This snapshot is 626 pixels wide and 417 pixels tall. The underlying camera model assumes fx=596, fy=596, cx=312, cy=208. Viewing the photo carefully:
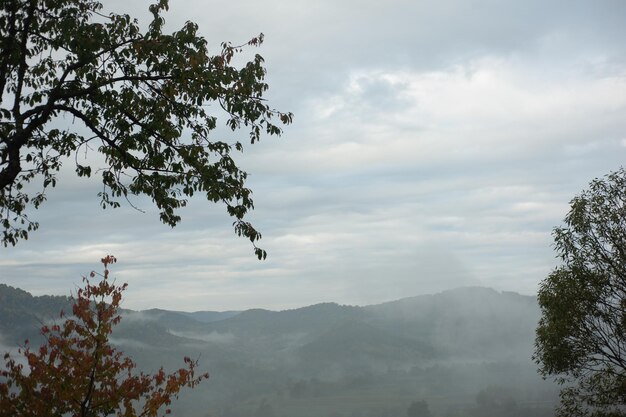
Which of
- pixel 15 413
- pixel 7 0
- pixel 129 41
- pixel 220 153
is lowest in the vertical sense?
pixel 15 413

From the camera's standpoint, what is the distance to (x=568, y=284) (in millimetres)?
28109

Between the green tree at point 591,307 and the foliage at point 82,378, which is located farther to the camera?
the green tree at point 591,307

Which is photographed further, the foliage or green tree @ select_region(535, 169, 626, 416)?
green tree @ select_region(535, 169, 626, 416)

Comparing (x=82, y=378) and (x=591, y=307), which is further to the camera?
(x=591, y=307)

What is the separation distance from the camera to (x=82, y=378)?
13445 mm

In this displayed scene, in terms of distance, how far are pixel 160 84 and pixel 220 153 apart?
2.53 metres

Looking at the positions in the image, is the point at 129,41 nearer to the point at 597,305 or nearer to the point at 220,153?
the point at 220,153

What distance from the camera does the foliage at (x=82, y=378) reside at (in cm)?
1312

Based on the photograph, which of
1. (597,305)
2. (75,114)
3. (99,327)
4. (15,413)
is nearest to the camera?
(15,413)

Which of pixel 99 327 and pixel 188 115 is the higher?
pixel 188 115

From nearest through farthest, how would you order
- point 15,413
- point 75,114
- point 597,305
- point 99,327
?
point 15,413 < point 99,327 < point 75,114 < point 597,305

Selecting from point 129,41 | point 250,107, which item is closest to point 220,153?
point 250,107

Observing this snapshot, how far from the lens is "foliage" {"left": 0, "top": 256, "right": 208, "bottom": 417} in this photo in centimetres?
1312

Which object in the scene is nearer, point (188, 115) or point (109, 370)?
point (109, 370)
